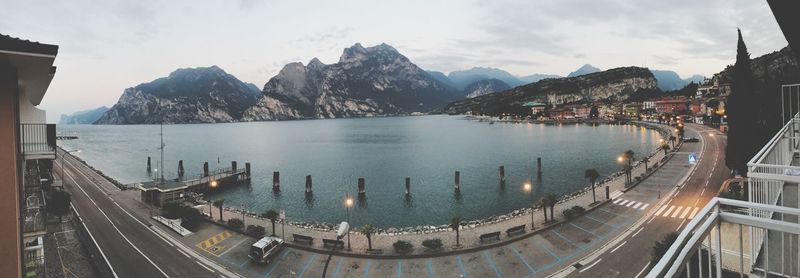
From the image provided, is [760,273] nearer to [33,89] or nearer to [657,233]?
[33,89]

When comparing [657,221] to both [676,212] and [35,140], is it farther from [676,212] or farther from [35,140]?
[35,140]

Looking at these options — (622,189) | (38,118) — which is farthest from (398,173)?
(38,118)

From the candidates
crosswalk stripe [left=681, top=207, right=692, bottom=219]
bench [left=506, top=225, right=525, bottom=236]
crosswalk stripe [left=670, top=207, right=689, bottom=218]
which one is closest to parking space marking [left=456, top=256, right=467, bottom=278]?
bench [left=506, top=225, right=525, bottom=236]

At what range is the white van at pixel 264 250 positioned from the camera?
24.1m

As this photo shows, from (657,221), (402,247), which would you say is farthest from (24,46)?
(657,221)

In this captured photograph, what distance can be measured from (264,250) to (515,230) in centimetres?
1839

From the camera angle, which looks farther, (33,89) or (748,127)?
(748,127)

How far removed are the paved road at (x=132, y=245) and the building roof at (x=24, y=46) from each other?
1916cm

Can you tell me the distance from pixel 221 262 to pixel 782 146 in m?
28.1

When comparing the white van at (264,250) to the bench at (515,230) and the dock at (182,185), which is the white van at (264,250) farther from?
the dock at (182,185)

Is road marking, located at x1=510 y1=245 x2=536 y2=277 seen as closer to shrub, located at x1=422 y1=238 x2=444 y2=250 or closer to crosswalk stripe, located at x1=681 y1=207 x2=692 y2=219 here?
shrub, located at x1=422 y1=238 x2=444 y2=250

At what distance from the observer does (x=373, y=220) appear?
136 feet

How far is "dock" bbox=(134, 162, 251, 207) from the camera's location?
41.9 metres

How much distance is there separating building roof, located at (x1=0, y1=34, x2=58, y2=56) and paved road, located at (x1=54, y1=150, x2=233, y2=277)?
19.2 metres
